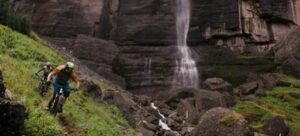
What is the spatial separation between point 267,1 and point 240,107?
87.4 feet

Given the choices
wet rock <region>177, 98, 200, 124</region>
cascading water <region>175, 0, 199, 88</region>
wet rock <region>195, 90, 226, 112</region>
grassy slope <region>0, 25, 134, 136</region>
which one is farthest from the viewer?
cascading water <region>175, 0, 199, 88</region>

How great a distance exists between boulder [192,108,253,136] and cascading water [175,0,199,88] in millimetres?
32298

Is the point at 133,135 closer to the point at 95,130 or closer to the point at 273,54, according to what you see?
the point at 95,130

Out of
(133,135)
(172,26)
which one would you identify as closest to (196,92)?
(172,26)

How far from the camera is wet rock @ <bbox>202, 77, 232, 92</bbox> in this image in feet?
191

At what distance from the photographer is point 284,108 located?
52844 millimetres

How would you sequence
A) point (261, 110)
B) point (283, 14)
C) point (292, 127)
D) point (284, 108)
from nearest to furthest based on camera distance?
1. point (292, 127)
2. point (261, 110)
3. point (284, 108)
4. point (283, 14)

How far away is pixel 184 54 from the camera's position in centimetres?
6769

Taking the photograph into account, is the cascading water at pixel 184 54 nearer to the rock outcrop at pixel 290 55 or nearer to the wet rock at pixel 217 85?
the wet rock at pixel 217 85

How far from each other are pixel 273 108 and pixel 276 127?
10.0 m

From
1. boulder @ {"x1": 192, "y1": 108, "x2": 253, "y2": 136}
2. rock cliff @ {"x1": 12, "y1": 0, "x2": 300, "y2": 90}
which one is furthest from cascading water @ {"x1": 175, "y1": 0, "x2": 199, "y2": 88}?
boulder @ {"x1": 192, "y1": 108, "x2": 253, "y2": 136}

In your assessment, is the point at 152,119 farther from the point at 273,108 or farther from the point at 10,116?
the point at 10,116

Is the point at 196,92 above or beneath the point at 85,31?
beneath

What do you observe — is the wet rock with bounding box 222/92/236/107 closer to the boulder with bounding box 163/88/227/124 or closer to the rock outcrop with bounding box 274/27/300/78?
the boulder with bounding box 163/88/227/124
